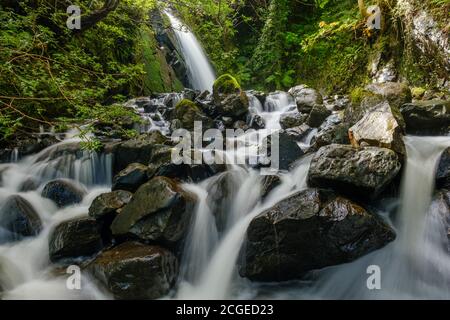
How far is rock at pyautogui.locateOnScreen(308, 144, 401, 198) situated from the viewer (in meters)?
3.40

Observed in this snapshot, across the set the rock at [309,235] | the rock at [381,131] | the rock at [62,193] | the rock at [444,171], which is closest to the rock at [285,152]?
the rock at [381,131]

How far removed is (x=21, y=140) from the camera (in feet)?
20.2

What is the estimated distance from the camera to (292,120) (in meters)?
7.40

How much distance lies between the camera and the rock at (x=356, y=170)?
A: 3396 mm

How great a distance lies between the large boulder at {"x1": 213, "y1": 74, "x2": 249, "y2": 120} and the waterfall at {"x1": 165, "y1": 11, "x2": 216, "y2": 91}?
16.2 ft

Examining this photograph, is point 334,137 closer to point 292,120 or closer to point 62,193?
point 292,120

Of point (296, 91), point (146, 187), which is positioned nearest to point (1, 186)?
point (146, 187)

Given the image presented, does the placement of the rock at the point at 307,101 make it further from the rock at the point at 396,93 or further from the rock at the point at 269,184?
the rock at the point at 269,184

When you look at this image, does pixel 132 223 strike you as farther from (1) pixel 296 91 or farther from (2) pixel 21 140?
(1) pixel 296 91

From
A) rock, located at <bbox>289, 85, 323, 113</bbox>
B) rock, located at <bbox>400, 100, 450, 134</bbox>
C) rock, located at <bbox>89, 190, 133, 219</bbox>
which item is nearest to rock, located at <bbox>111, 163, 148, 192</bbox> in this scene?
rock, located at <bbox>89, 190, 133, 219</bbox>

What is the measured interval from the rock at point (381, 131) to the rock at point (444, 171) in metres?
0.41

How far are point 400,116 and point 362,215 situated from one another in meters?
2.40

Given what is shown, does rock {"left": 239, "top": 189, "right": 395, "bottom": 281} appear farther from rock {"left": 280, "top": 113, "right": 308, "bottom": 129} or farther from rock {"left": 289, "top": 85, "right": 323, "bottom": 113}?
rock {"left": 289, "top": 85, "right": 323, "bottom": 113}

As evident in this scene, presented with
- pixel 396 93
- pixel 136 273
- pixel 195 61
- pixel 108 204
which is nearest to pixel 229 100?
pixel 396 93
